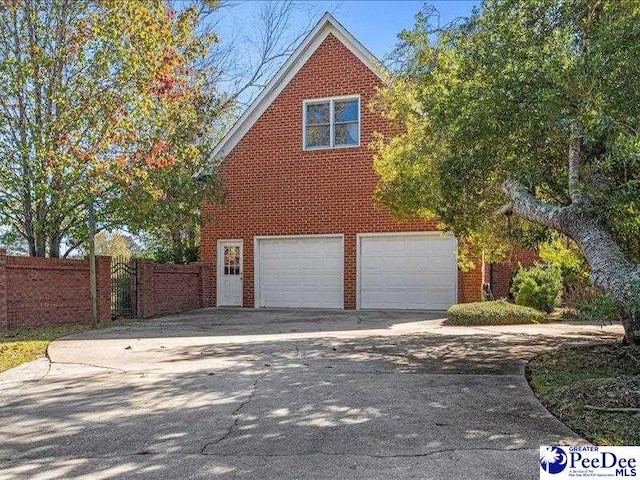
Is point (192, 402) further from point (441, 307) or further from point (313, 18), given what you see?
point (313, 18)

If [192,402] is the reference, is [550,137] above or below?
above

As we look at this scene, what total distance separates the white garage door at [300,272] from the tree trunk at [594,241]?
9.25 meters

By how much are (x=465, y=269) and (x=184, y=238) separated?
11.3 m

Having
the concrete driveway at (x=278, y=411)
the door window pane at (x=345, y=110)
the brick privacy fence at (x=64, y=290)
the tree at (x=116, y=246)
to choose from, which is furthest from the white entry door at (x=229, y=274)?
the tree at (x=116, y=246)

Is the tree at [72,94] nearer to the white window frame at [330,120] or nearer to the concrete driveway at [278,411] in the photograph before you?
the concrete driveway at [278,411]

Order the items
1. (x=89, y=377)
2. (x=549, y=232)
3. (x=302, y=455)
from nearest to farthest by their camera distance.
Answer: (x=302, y=455) < (x=89, y=377) < (x=549, y=232)

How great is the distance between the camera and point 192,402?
565 cm

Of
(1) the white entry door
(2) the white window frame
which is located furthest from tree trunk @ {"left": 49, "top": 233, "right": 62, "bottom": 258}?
(2) the white window frame

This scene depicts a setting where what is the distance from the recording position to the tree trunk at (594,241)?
19.0ft

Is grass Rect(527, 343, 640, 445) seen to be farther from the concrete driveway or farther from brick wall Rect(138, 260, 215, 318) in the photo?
brick wall Rect(138, 260, 215, 318)

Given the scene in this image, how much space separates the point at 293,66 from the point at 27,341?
11.0 m

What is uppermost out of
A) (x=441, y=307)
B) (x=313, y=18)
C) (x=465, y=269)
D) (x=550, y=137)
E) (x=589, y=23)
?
(x=313, y=18)

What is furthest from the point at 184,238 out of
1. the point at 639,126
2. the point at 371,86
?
the point at 639,126

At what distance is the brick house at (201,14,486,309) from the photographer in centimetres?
1634
